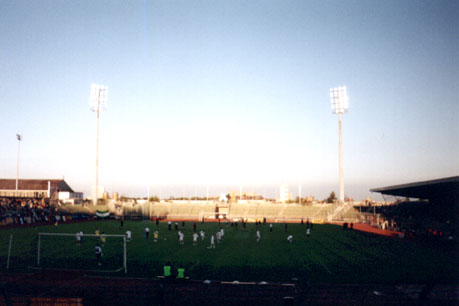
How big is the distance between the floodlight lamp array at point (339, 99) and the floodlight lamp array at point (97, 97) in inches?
1756

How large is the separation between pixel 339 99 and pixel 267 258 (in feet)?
164

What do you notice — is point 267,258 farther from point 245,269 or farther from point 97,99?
point 97,99

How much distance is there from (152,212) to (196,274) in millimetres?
60494

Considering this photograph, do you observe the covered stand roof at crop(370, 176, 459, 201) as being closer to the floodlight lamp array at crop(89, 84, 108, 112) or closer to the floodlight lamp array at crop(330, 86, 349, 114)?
the floodlight lamp array at crop(330, 86, 349, 114)

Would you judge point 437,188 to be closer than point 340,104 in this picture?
Yes

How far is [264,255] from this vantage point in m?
27.1

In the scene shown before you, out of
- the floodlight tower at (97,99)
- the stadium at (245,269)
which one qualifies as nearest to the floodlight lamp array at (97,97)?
the floodlight tower at (97,99)

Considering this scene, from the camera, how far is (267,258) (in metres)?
25.7

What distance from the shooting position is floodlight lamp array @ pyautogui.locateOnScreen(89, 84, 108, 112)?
73.8m

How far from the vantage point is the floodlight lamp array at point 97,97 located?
2906 inches

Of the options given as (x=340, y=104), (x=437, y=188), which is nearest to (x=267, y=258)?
(x=437, y=188)

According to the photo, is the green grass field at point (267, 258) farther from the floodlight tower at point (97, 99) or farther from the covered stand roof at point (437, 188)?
the floodlight tower at point (97, 99)

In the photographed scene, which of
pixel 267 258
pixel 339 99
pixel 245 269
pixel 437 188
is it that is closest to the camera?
pixel 245 269

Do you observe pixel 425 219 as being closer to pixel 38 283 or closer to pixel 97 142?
pixel 38 283
